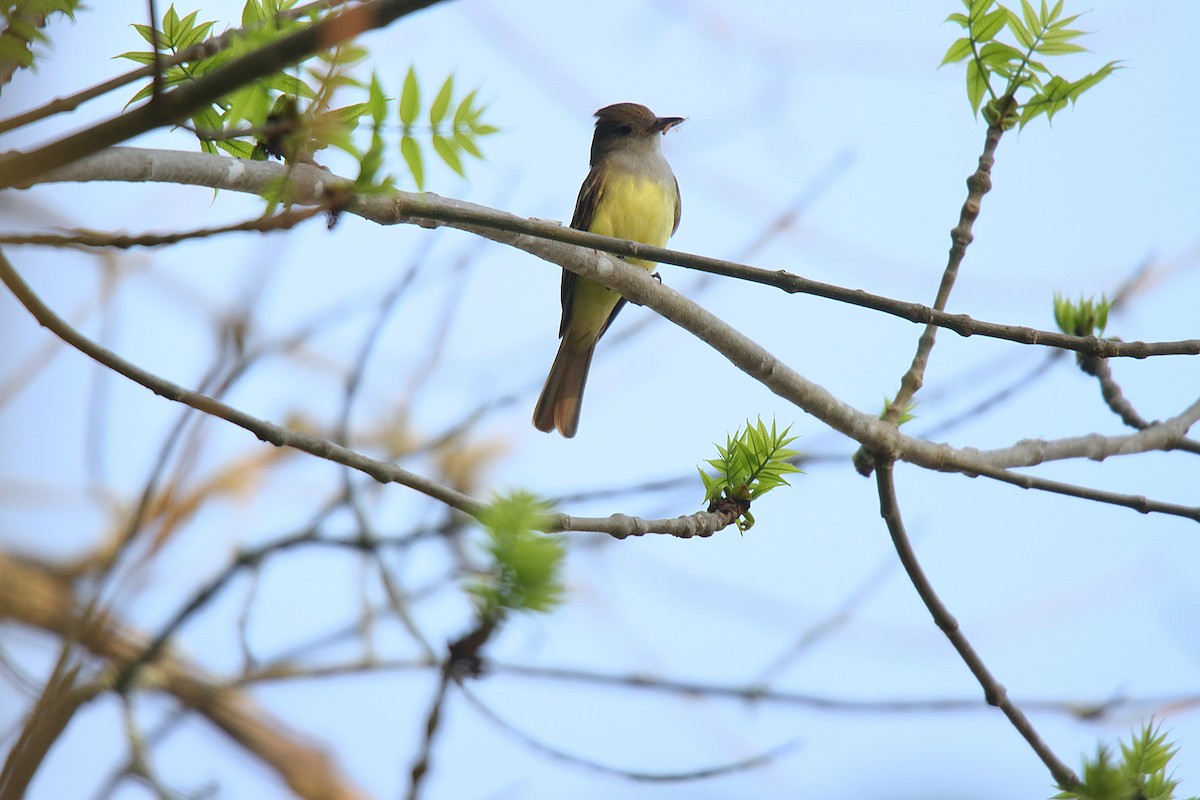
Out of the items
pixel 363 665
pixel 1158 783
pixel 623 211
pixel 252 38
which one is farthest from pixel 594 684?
pixel 623 211

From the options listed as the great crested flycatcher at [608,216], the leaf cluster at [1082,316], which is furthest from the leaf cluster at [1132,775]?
the great crested flycatcher at [608,216]

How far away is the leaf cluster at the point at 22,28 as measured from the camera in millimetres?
1600

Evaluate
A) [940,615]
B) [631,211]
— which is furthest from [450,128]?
[631,211]

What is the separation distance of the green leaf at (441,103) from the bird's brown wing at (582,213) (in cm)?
362

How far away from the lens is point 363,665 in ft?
11.5

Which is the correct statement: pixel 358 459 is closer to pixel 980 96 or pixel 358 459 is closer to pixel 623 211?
pixel 980 96

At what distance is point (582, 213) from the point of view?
5.55 metres

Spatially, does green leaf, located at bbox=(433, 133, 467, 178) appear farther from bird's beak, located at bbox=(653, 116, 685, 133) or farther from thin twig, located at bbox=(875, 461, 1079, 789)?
bird's beak, located at bbox=(653, 116, 685, 133)

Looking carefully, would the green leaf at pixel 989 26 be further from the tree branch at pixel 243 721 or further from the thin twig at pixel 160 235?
the tree branch at pixel 243 721

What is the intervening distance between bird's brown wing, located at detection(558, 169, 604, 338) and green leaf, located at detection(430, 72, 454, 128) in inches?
143

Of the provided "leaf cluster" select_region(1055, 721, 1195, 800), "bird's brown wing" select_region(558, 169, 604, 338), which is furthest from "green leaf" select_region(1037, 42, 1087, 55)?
"bird's brown wing" select_region(558, 169, 604, 338)

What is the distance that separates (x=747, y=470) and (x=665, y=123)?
11.9 ft

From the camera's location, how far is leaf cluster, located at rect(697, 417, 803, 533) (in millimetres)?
2629

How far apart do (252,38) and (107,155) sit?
314mm
